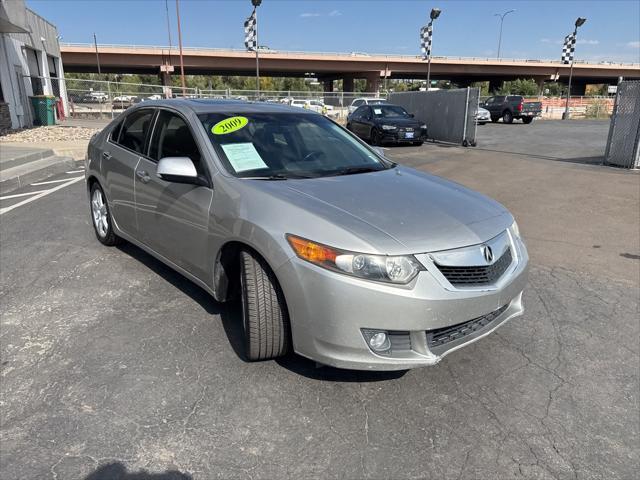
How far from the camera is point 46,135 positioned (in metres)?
16.8

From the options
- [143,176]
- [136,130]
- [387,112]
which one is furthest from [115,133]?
[387,112]

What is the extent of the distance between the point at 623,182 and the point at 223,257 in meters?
9.03

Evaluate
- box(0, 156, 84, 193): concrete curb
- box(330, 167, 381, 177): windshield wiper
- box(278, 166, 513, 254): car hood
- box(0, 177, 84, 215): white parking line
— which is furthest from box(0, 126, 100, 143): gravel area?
box(278, 166, 513, 254): car hood

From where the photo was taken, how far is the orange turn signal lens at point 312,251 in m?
2.47

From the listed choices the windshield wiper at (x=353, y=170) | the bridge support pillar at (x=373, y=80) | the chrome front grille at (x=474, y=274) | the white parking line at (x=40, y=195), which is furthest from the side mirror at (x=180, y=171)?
the bridge support pillar at (x=373, y=80)

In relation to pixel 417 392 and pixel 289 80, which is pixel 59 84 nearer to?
pixel 417 392

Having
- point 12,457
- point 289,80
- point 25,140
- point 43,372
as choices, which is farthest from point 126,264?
point 289,80

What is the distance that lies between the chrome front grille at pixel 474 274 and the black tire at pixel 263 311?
0.93 meters

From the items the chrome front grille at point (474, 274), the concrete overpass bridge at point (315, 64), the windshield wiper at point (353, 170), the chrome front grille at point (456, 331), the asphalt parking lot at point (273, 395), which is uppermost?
the concrete overpass bridge at point (315, 64)

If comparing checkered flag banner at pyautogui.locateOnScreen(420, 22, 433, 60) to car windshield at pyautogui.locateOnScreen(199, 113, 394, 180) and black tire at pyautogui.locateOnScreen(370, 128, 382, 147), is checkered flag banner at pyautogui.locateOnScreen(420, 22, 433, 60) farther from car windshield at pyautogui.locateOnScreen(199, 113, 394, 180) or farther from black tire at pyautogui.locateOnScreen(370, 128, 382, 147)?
car windshield at pyautogui.locateOnScreen(199, 113, 394, 180)

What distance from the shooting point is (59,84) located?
26.0m

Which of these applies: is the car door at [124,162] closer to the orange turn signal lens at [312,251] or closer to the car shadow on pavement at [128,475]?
the orange turn signal lens at [312,251]

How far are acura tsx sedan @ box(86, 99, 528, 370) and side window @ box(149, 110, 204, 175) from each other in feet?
0.05

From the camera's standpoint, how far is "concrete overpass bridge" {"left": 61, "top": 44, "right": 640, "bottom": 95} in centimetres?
5109
